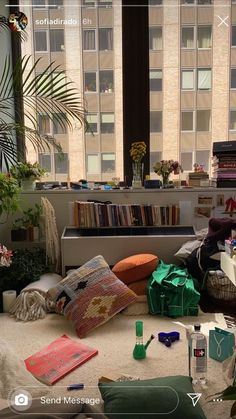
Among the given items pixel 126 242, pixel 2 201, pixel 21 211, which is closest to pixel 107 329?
pixel 126 242

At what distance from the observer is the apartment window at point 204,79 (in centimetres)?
307

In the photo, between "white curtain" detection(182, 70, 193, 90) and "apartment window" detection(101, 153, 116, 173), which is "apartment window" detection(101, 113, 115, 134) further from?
"white curtain" detection(182, 70, 193, 90)

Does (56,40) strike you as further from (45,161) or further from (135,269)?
(135,269)

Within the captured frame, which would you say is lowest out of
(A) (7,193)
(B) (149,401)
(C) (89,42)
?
(B) (149,401)

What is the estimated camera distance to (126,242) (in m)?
2.68

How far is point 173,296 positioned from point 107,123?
155 centimetres

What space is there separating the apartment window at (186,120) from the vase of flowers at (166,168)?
0.33 meters

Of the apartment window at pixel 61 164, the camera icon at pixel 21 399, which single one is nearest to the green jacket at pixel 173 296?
the camera icon at pixel 21 399

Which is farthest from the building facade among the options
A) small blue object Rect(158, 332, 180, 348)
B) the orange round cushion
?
small blue object Rect(158, 332, 180, 348)

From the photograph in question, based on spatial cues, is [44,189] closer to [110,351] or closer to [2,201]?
[2,201]

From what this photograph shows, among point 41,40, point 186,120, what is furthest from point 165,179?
point 41,40

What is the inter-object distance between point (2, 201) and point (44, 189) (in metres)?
0.68

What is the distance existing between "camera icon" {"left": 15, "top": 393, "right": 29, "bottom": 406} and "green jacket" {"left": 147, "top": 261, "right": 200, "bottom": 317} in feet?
3.53

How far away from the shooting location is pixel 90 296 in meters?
2.22
